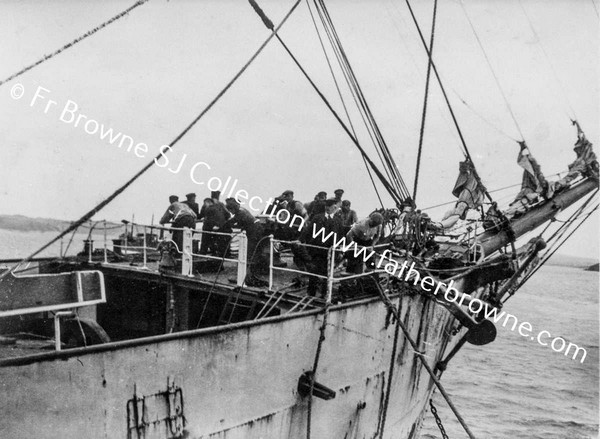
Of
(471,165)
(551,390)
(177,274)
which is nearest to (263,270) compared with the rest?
(177,274)

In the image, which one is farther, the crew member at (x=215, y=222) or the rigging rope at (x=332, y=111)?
the crew member at (x=215, y=222)

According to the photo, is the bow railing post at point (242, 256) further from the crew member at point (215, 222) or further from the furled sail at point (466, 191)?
the furled sail at point (466, 191)

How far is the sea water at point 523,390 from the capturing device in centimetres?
1698

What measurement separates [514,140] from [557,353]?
20465 mm

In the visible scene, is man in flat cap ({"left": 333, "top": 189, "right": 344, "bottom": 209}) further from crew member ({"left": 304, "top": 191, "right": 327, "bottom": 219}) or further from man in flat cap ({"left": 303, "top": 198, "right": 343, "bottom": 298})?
man in flat cap ({"left": 303, "top": 198, "right": 343, "bottom": 298})

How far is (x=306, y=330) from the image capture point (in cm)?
726

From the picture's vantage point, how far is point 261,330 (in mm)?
6605

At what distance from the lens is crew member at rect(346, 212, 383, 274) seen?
867cm

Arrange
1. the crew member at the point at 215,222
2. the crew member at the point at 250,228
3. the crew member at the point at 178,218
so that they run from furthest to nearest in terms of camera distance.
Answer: the crew member at the point at 215,222 < the crew member at the point at 178,218 < the crew member at the point at 250,228

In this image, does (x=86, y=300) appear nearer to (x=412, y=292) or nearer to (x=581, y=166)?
(x=412, y=292)

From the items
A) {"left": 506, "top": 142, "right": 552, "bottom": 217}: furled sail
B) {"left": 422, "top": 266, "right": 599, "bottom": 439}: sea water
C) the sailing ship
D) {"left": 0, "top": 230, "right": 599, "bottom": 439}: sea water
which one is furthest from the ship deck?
{"left": 422, "top": 266, "right": 599, "bottom": 439}: sea water

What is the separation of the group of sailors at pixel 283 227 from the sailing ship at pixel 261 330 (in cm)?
27

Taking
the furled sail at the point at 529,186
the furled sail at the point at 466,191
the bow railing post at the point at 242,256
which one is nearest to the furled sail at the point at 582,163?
the furled sail at the point at 529,186

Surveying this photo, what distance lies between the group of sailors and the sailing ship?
0.88ft
